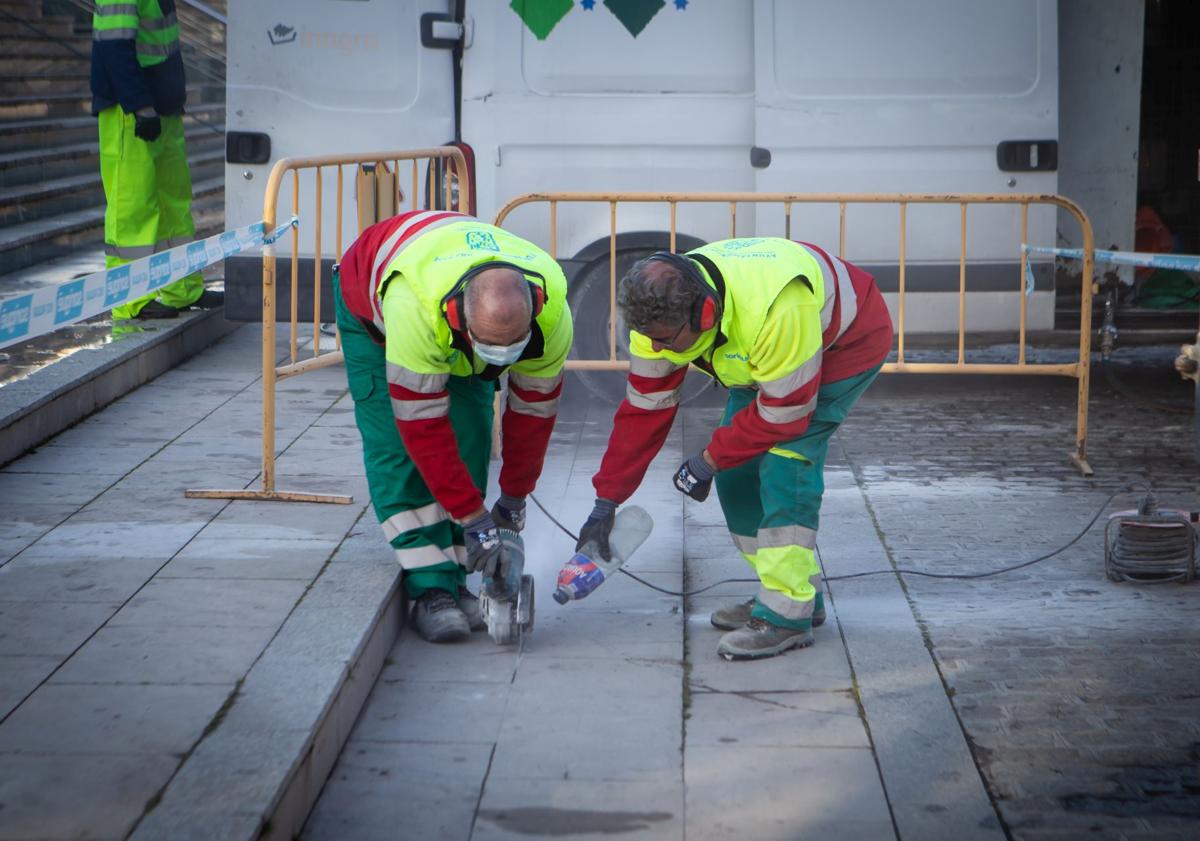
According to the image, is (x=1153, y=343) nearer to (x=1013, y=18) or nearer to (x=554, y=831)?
(x=1013, y=18)

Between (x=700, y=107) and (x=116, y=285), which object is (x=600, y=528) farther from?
(x=700, y=107)

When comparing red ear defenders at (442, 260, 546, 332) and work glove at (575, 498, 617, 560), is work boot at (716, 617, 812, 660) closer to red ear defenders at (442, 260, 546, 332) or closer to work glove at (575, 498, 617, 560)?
work glove at (575, 498, 617, 560)

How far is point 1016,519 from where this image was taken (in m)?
6.10

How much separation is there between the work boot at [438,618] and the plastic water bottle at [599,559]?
1.09ft

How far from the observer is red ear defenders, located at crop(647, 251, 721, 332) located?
4.19 m

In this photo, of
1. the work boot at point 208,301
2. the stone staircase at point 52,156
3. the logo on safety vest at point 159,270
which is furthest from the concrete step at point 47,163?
the logo on safety vest at point 159,270

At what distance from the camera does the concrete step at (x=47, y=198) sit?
10.8 metres

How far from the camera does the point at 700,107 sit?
7.60m

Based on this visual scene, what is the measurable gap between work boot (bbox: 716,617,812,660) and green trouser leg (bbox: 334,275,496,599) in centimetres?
87

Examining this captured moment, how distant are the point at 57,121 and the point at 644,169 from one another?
6677 mm

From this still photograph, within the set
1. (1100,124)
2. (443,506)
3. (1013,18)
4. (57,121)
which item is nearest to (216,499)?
(443,506)

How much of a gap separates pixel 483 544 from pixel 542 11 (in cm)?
389

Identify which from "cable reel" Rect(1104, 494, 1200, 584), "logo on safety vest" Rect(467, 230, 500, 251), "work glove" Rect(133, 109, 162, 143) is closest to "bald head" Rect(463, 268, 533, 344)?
"logo on safety vest" Rect(467, 230, 500, 251)

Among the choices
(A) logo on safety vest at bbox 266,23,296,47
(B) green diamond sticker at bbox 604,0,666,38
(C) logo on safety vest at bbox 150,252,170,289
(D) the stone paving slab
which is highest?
(B) green diamond sticker at bbox 604,0,666,38
